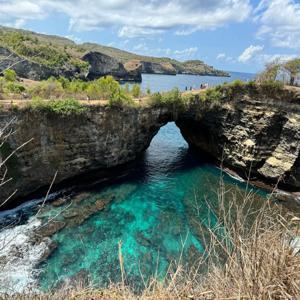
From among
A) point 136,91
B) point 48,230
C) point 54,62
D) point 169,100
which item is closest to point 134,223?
point 48,230

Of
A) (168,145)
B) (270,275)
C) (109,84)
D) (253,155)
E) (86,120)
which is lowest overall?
(168,145)

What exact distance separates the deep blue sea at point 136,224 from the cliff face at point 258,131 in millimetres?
2886

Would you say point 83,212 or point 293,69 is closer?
point 83,212

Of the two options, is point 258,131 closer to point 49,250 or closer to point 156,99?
point 156,99

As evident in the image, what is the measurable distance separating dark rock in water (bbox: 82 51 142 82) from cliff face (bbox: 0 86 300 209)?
95.7 metres

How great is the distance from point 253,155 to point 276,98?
613 cm

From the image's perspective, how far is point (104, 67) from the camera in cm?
13625

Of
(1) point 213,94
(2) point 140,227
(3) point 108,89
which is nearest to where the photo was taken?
(2) point 140,227

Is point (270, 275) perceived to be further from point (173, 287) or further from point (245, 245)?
point (173, 287)

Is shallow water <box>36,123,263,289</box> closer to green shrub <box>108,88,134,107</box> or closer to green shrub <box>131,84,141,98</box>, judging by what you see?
green shrub <box>108,88,134,107</box>

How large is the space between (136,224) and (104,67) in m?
117

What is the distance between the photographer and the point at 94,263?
20750 mm

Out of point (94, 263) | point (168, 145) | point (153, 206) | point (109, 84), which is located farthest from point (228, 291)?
point (168, 145)

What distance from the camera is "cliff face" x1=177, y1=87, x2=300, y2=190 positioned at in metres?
34.7
